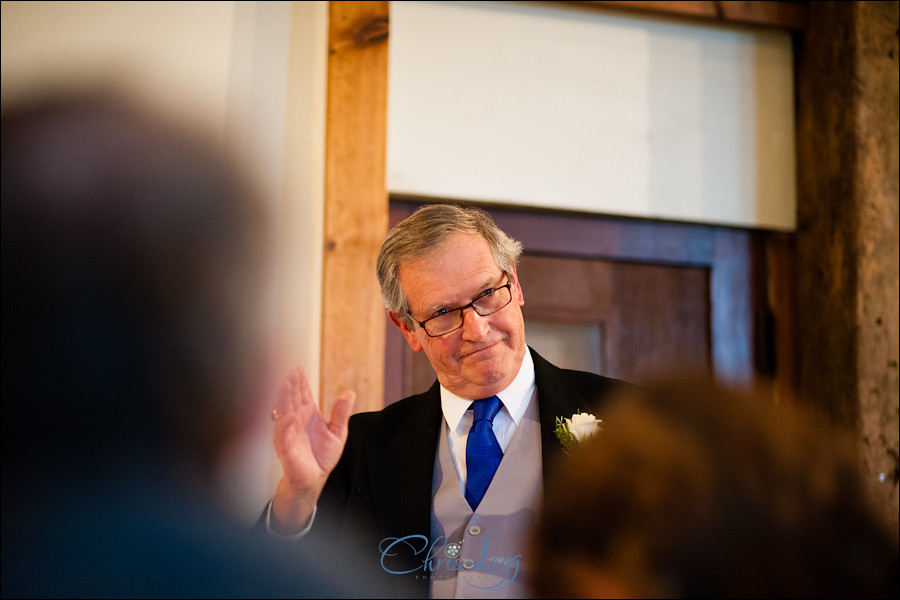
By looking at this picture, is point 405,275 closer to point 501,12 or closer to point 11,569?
point 11,569

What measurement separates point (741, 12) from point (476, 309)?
1697 millimetres

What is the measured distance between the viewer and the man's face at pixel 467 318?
137cm

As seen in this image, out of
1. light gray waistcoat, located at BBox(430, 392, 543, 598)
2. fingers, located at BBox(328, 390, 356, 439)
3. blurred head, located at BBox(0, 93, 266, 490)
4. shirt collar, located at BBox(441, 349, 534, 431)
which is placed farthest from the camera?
shirt collar, located at BBox(441, 349, 534, 431)

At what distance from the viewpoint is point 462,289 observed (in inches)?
55.1

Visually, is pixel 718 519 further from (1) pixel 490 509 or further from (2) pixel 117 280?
(1) pixel 490 509

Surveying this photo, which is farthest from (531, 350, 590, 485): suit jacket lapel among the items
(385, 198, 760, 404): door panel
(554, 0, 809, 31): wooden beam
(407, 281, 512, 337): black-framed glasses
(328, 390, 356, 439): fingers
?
(554, 0, 809, 31): wooden beam

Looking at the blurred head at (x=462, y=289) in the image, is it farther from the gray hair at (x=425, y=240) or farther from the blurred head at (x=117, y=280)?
the blurred head at (x=117, y=280)

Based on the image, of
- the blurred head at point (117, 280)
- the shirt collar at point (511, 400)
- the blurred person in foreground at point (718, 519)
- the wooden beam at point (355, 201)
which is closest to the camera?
the blurred head at point (117, 280)

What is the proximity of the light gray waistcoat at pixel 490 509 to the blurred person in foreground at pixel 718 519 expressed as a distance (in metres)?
0.50

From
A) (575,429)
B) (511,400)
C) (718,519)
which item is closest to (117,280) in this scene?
(718,519)

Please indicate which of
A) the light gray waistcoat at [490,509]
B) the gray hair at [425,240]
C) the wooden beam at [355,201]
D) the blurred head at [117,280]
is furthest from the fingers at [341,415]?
the wooden beam at [355,201]

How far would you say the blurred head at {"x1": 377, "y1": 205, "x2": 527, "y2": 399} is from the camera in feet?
4.53

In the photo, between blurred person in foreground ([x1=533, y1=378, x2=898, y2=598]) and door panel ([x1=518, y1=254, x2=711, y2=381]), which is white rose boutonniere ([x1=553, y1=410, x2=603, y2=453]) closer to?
blurred person in foreground ([x1=533, y1=378, x2=898, y2=598])

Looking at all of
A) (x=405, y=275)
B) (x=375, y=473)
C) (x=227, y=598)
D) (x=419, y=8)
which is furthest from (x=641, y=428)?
(x=419, y=8)
